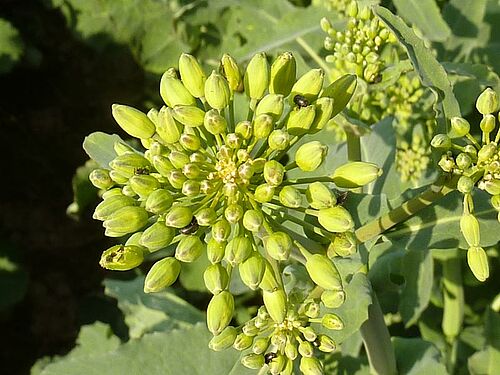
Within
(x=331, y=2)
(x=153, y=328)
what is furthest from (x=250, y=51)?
(x=153, y=328)

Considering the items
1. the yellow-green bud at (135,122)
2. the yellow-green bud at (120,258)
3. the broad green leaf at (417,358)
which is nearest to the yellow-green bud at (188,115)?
the yellow-green bud at (135,122)

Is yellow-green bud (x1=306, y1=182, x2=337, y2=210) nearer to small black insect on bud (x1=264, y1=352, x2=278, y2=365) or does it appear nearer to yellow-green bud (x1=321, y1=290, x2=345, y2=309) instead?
yellow-green bud (x1=321, y1=290, x2=345, y2=309)

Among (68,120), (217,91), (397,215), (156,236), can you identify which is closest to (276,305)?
(156,236)

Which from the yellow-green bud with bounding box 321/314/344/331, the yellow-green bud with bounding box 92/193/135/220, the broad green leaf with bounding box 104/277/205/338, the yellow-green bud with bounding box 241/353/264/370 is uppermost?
the yellow-green bud with bounding box 92/193/135/220

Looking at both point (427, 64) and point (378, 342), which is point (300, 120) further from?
point (378, 342)

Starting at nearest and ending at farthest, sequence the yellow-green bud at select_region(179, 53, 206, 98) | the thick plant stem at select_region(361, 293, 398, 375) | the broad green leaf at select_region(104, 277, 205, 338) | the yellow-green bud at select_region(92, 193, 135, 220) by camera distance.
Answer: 1. the yellow-green bud at select_region(92, 193, 135, 220)
2. the yellow-green bud at select_region(179, 53, 206, 98)
3. the thick plant stem at select_region(361, 293, 398, 375)
4. the broad green leaf at select_region(104, 277, 205, 338)

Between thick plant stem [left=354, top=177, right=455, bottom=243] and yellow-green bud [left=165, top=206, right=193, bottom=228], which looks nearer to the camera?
yellow-green bud [left=165, top=206, right=193, bottom=228]

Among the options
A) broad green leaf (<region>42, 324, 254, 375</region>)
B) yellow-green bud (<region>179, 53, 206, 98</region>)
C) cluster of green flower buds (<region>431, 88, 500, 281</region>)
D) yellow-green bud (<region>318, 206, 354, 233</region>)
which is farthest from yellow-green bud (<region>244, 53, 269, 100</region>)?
broad green leaf (<region>42, 324, 254, 375</region>)
